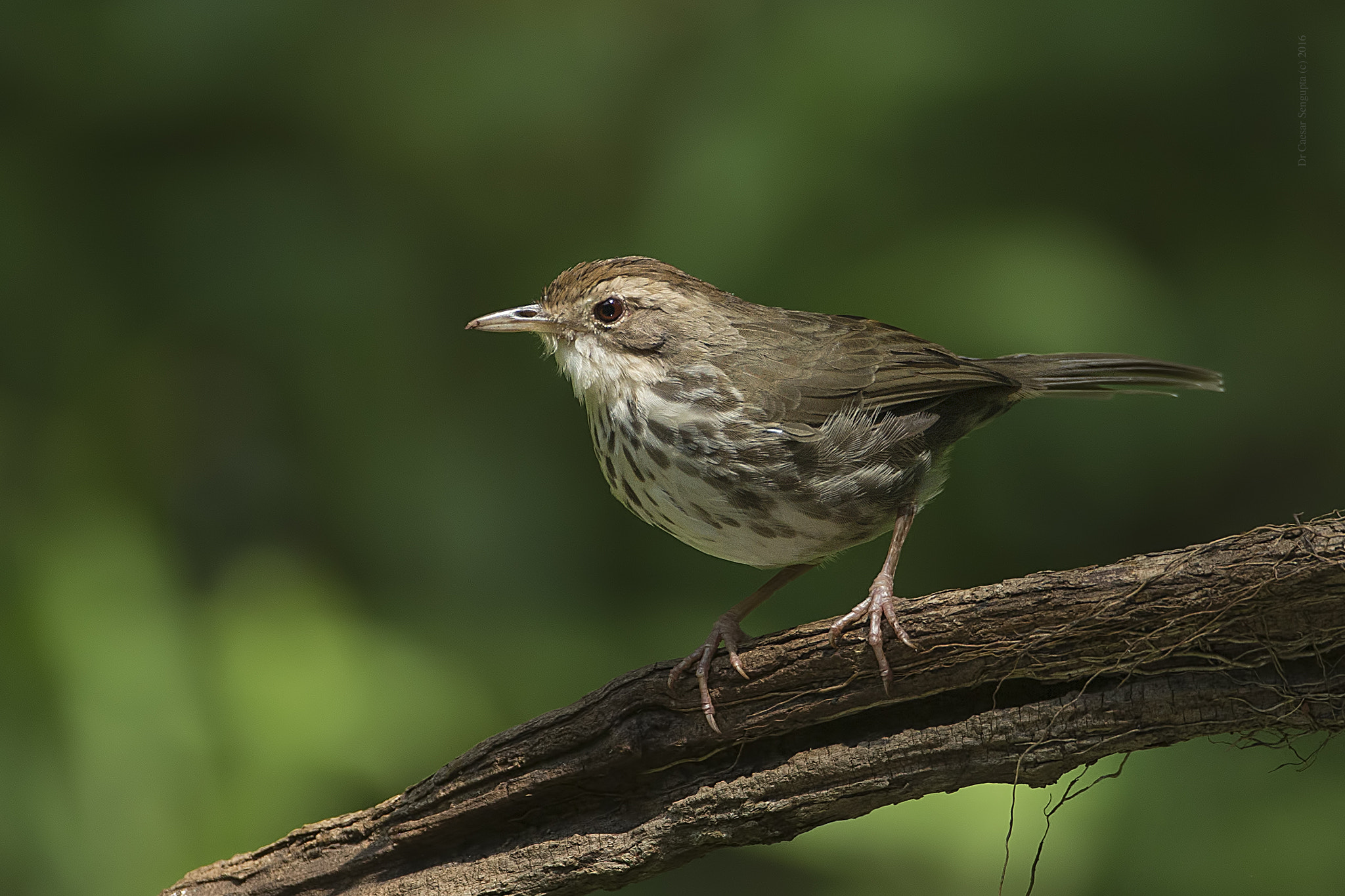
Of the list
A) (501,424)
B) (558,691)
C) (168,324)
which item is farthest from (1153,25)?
(168,324)

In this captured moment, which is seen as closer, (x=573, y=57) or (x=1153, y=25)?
(x=1153, y=25)

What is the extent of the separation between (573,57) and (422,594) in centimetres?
253

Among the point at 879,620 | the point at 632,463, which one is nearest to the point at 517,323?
the point at 632,463

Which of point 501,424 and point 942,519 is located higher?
point 501,424

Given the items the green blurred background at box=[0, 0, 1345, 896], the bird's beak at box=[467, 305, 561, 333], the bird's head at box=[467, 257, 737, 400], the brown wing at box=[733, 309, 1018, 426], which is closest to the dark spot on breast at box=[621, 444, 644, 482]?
the bird's head at box=[467, 257, 737, 400]

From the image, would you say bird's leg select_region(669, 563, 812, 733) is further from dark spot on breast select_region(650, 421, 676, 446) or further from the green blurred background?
the green blurred background

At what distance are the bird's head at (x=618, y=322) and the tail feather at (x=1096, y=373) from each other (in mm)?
908

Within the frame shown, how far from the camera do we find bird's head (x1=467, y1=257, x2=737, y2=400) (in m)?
3.20

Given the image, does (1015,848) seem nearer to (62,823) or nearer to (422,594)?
(422,594)

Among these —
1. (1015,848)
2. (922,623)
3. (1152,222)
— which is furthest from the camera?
(1152,222)

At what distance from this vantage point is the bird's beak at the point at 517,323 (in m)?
3.28

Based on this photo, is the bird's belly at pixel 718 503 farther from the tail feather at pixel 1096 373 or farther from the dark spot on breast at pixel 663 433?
the tail feather at pixel 1096 373

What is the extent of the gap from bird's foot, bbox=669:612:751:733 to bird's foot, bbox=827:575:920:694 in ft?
0.93

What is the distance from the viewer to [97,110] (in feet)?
16.3
